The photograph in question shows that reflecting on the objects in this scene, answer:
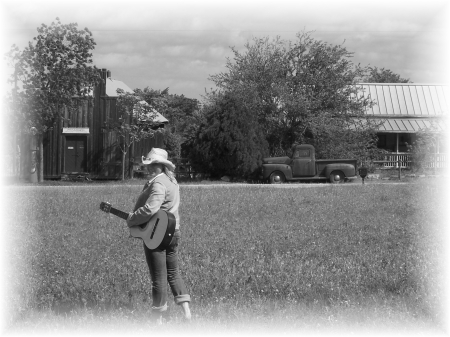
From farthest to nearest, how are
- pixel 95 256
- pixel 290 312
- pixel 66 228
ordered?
1. pixel 66 228
2. pixel 95 256
3. pixel 290 312

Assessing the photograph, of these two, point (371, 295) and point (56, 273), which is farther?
point (56, 273)

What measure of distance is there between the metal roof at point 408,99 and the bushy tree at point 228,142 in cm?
1360

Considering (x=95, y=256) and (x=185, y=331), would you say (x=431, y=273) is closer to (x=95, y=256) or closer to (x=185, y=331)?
(x=185, y=331)

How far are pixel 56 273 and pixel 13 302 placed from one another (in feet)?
4.77

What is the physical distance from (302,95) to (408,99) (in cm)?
1283

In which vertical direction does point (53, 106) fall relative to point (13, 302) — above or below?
above

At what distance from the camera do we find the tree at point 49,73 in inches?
1130

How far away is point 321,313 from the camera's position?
758cm

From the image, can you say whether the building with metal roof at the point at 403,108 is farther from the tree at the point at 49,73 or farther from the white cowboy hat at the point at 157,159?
the white cowboy hat at the point at 157,159

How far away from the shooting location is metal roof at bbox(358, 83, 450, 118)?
43.6 metres

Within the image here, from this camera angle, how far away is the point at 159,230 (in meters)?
7.07

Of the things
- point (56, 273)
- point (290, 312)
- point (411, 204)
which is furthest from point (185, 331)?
point (411, 204)

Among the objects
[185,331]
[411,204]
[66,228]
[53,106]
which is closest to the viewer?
[185,331]

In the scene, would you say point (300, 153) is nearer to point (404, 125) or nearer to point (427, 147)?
point (427, 147)
